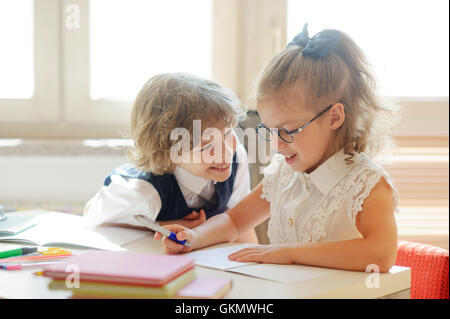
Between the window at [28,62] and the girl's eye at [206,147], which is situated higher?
the window at [28,62]

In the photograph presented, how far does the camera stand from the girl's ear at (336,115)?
1.05m

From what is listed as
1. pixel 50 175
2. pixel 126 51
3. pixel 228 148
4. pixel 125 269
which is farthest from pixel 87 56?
pixel 125 269

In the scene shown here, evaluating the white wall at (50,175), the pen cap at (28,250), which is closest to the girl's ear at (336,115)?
the pen cap at (28,250)

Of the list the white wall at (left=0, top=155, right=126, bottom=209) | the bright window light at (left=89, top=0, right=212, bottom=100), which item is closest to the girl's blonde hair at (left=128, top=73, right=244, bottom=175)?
the white wall at (left=0, top=155, right=126, bottom=209)

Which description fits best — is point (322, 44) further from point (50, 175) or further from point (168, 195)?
point (50, 175)

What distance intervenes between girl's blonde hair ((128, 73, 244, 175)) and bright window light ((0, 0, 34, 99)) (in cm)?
100

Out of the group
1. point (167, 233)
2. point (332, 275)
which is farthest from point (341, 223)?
point (167, 233)

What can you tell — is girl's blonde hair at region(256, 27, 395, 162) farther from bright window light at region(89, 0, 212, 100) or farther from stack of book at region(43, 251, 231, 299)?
bright window light at region(89, 0, 212, 100)

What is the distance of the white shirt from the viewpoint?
1.24 meters

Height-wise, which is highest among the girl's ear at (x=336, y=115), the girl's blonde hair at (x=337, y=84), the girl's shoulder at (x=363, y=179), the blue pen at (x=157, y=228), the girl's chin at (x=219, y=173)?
the girl's blonde hair at (x=337, y=84)

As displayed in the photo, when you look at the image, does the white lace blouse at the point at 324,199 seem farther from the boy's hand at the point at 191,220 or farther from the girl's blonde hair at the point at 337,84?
the boy's hand at the point at 191,220
